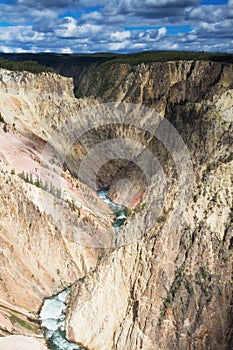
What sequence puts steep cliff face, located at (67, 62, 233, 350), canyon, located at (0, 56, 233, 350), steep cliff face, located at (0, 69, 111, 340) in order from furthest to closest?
1. steep cliff face, located at (0, 69, 111, 340)
2. canyon, located at (0, 56, 233, 350)
3. steep cliff face, located at (67, 62, 233, 350)

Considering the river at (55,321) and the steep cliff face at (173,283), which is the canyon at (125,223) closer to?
the steep cliff face at (173,283)

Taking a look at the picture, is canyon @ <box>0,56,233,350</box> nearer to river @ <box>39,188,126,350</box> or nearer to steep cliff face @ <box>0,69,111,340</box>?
steep cliff face @ <box>0,69,111,340</box>

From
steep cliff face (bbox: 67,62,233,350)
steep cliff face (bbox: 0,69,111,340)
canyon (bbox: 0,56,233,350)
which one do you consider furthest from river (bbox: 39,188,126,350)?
steep cliff face (bbox: 67,62,233,350)

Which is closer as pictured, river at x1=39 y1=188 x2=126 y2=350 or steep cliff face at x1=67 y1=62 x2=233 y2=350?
steep cliff face at x1=67 y1=62 x2=233 y2=350

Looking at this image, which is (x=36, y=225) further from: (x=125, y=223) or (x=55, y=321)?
(x=55, y=321)

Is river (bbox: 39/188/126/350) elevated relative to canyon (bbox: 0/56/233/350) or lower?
lower

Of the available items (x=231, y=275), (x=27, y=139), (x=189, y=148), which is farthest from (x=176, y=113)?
(x=231, y=275)

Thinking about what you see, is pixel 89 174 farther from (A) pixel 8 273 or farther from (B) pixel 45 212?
(A) pixel 8 273

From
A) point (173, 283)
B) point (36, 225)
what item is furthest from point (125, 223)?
point (36, 225)

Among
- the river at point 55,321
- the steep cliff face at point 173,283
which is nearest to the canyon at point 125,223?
the steep cliff face at point 173,283
